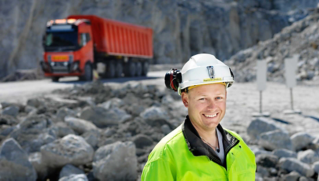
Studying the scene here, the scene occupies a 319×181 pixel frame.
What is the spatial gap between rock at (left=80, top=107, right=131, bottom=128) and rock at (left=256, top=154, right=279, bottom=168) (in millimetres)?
3514

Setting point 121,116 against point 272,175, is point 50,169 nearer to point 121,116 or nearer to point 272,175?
point 272,175

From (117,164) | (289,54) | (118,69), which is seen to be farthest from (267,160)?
(118,69)

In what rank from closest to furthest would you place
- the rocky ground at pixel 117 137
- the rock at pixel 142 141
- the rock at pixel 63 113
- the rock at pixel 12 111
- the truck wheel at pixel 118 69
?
the rocky ground at pixel 117 137 → the rock at pixel 142 141 → the rock at pixel 63 113 → the rock at pixel 12 111 → the truck wheel at pixel 118 69

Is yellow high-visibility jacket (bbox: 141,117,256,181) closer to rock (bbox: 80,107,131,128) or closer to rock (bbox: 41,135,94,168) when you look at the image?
rock (bbox: 41,135,94,168)

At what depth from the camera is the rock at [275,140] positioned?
675cm

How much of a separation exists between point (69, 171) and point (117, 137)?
214 cm

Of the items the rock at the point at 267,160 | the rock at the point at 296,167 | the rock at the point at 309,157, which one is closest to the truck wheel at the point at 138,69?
the rock at the point at 309,157

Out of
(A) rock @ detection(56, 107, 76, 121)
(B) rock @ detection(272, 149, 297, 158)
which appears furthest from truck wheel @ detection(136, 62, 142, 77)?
(B) rock @ detection(272, 149, 297, 158)

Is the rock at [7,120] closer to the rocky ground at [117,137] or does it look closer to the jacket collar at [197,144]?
the rocky ground at [117,137]

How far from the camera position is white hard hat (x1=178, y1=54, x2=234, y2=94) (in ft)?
6.84

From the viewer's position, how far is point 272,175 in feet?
18.5

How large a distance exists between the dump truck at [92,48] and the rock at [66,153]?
13.0 m

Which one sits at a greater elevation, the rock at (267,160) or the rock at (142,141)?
the rock at (142,141)

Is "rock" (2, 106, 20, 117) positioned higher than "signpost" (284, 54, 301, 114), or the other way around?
"signpost" (284, 54, 301, 114)
